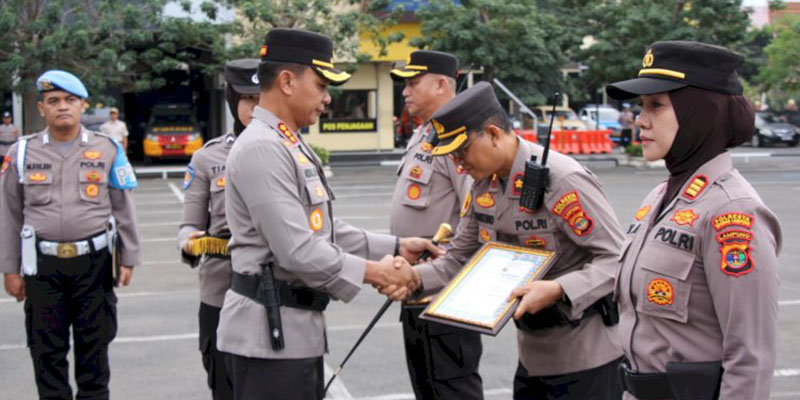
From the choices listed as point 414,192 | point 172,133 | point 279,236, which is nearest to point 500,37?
point 172,133

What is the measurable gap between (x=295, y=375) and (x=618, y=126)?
39.7 meters

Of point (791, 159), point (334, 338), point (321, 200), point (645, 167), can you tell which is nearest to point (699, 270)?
point (321, 200)

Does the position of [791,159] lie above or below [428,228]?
below

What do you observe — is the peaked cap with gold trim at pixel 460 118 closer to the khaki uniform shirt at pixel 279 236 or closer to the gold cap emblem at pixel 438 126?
the gold cap emblem at pixel 438 126

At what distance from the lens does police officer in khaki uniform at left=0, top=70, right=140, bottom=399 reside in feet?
18.1

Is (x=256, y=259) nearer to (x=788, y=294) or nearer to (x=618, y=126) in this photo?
(x=788, y=294)

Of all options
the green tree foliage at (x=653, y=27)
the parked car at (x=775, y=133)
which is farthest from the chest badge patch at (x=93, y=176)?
the parked car at (x=775, y=133)

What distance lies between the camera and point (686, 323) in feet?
9.30

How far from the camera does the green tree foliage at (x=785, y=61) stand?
33188mm

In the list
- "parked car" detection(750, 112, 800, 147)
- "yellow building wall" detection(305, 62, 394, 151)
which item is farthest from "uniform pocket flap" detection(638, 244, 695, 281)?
"parked car" detection(750, 112, 800, 147)

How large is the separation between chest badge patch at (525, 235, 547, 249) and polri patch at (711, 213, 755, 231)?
1198 millimetres

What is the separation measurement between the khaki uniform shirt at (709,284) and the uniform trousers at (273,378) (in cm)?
132

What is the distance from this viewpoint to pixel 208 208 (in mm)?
5387

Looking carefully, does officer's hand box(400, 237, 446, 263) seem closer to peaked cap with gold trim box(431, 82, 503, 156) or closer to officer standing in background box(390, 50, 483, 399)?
officer standing in background box(390, 50, 483, 399)
